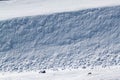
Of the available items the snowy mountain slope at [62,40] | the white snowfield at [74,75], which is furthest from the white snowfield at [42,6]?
the white snowfield at [74,75]

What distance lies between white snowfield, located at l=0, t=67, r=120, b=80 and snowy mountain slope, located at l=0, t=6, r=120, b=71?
174 centimetres

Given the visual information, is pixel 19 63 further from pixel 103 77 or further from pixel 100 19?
pixel 103 77

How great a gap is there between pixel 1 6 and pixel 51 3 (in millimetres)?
4080

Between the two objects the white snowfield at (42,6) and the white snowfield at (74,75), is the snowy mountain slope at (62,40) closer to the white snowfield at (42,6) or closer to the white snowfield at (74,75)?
the white snowfield at (42,6)

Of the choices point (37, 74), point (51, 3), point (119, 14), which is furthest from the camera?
point (51, 3)

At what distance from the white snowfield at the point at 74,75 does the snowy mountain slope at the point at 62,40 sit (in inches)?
68.5

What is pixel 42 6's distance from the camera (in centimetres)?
3098

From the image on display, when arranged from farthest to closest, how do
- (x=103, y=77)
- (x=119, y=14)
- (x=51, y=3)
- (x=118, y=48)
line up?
(x=51, y=3) → (x=119, y=14) → (x=118, y=48) → (x=103, y=77)

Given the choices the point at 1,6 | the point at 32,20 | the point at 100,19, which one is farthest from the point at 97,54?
the point at 1,6

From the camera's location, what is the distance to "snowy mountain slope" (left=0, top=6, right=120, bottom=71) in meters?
24.4

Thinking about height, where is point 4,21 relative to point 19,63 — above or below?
above

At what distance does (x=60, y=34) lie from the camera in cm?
2712

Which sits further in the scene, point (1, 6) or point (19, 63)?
point (1, 6)

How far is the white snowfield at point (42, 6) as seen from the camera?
28656 mm
